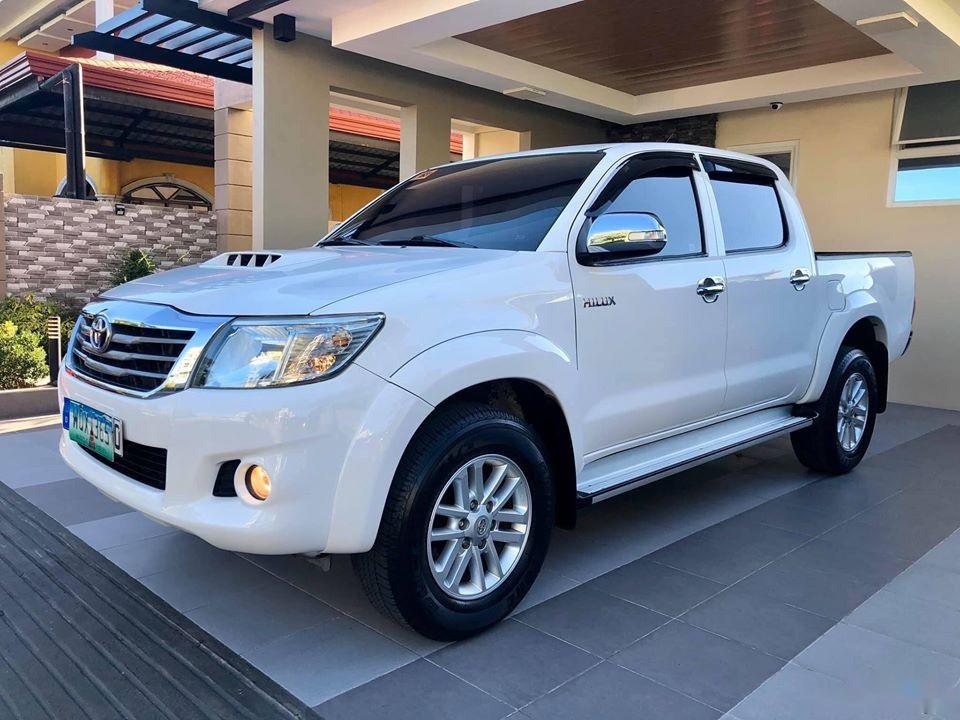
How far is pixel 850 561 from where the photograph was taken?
12.2 ft

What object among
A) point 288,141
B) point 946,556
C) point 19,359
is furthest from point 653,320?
point 19,359

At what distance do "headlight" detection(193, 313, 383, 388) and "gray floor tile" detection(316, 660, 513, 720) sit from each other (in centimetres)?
103

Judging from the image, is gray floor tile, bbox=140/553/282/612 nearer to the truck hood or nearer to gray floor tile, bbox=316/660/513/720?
gray floor tile, bbox=316/660/513/720

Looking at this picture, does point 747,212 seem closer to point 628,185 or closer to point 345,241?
point 628,185

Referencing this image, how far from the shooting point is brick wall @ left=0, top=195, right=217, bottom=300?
26.6 ft

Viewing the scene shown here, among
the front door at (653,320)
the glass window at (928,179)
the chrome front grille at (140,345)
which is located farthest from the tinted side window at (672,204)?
the glass window at (928,179)

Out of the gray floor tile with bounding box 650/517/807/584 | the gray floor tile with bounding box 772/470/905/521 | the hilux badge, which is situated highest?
the hilux badge

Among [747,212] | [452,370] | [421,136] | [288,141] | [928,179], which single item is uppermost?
[421,136]

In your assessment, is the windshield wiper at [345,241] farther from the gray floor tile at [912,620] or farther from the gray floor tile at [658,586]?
the gray floor tile at [912,620]

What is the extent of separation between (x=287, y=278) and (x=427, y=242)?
3.01 feet

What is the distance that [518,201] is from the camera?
140 inches

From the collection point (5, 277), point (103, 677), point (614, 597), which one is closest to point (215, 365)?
point (103, 677)

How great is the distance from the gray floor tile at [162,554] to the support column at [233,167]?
6.21 metres

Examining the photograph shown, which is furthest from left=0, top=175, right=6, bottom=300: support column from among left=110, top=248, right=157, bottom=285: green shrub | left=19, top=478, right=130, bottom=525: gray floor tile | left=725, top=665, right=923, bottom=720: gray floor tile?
left=725, top=665, right=923, bottom=720: gray floor tile
